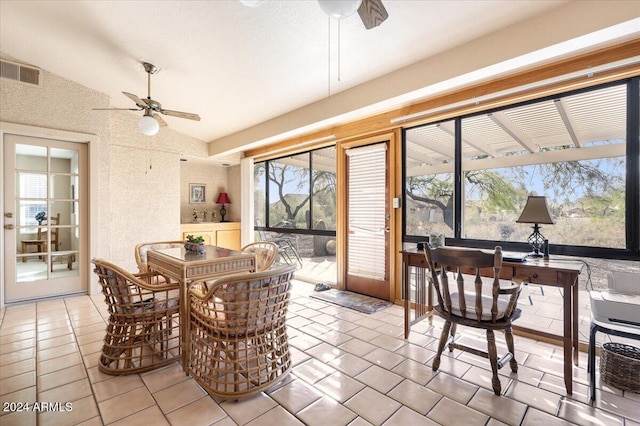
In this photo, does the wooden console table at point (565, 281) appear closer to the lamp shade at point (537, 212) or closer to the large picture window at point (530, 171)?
the lamp shade at point (537, 212)

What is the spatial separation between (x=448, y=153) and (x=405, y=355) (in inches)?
85.1

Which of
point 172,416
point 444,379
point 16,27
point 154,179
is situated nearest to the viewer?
point 172,416

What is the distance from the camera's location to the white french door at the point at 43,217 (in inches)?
145

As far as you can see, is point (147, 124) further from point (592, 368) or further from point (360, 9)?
point (592, 368)

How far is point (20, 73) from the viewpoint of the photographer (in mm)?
3650

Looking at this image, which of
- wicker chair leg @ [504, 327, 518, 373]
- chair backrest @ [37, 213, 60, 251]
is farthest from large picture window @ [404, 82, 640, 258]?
chair backrest @ [37, 213, 60, 251]

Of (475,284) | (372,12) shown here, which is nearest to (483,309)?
(475,284)

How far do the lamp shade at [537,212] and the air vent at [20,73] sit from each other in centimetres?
559

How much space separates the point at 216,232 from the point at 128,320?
12.4 feet

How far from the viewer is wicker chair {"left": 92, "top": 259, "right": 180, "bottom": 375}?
2.09m

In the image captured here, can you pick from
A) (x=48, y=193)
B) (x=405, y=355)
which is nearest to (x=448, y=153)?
(x=405, y=355)

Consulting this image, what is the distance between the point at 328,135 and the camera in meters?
4.42

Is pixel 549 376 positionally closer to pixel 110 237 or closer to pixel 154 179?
pixel 110 237

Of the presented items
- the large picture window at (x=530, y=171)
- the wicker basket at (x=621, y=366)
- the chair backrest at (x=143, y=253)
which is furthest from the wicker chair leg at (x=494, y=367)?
the chair backrest at (x=143, y=253)
